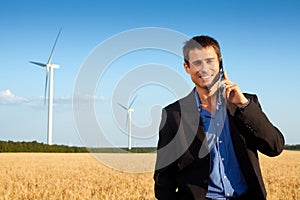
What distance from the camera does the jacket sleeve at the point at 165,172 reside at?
3.73 metres

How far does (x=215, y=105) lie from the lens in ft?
12.1

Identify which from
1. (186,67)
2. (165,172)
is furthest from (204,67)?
(165,172)

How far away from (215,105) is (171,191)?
79cm

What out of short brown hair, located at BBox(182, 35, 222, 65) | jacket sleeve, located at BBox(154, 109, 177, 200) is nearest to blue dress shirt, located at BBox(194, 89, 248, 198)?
jacket sleeve, located at BBox(154, 109, 177, 200)

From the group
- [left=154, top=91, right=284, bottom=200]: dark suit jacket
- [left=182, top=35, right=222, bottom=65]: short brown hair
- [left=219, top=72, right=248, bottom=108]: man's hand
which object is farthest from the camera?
[left=182, top=35, right=222, bottom=65]: short brown hair

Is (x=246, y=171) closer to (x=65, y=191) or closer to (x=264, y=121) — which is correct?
(x=264, y=121)

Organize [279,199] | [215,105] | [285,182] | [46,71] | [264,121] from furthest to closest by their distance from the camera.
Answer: [46,71], [285,182], [279,199], [215,105], [264,121]

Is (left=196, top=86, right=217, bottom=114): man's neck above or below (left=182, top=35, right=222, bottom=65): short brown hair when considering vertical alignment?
below

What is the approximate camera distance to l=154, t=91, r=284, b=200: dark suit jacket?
3.47 meters

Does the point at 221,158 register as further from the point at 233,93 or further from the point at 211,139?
the point at 233,93

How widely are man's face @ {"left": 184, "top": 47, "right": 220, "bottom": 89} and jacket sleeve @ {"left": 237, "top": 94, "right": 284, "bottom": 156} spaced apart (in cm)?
35

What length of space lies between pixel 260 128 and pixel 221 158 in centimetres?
40

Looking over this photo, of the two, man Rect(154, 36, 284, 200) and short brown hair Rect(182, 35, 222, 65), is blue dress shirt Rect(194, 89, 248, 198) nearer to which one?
man Rect(154, 36, 284, 200)

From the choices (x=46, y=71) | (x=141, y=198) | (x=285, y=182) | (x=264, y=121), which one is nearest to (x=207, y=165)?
(x=264, y=121)
